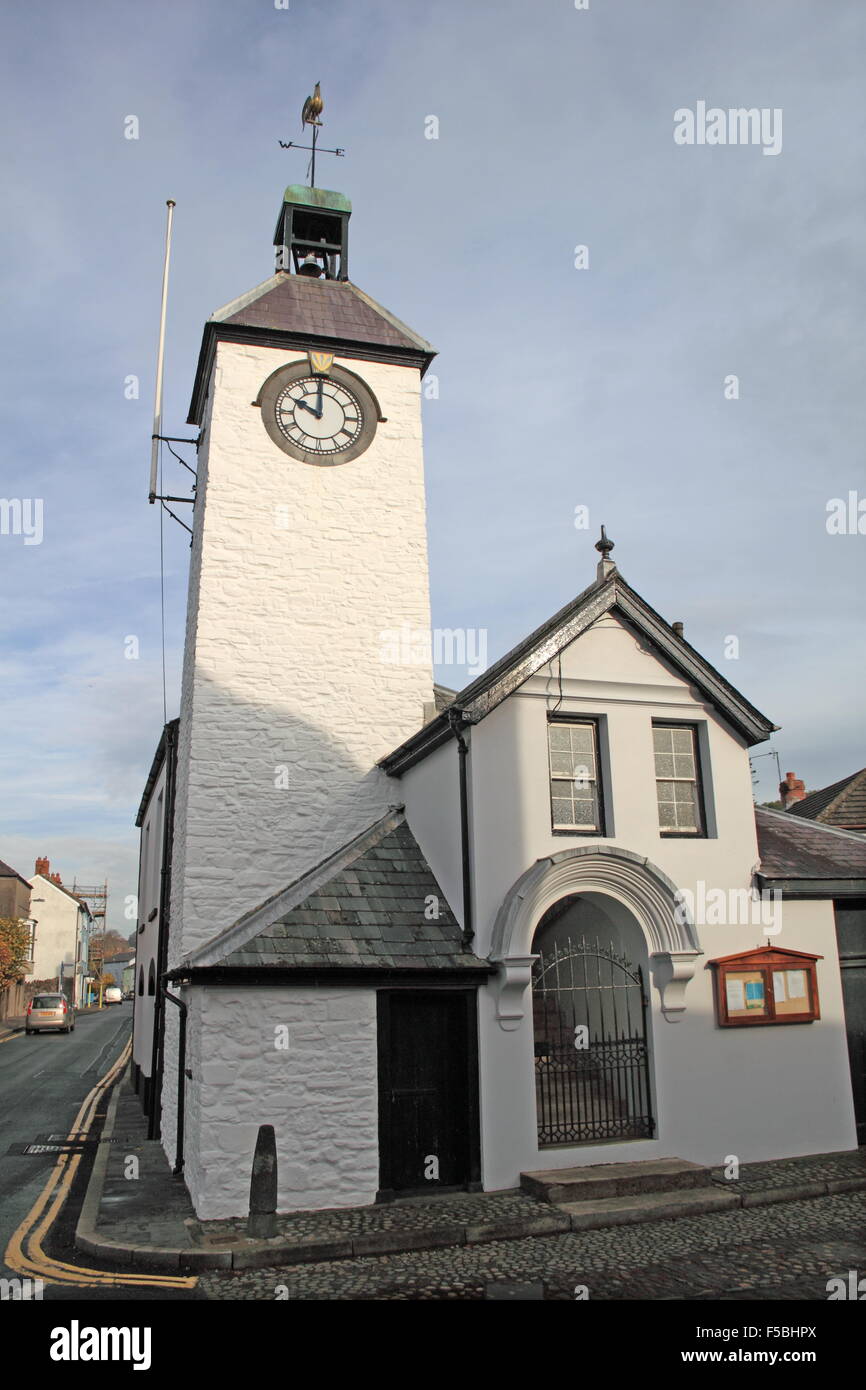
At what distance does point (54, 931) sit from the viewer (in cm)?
6412

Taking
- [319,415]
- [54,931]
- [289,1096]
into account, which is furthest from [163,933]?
[54,931]

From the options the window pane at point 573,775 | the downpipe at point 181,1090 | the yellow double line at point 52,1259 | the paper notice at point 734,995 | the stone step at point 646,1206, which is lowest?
the yellow double line at point 52,1259

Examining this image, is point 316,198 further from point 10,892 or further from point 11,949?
point 10,892

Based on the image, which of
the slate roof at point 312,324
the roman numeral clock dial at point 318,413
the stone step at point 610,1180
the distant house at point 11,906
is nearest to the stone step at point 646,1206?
the stone step at point 610,1180

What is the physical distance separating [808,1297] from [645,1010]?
4.42 meters

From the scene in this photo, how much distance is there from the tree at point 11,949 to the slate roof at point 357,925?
107ft

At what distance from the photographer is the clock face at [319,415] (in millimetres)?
15617

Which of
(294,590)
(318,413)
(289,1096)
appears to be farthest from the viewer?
(318,413)

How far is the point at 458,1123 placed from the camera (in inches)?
424

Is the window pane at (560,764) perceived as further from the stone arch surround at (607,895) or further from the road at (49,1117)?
the road at (49,1117)

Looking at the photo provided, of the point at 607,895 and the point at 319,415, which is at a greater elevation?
the point at 319,415

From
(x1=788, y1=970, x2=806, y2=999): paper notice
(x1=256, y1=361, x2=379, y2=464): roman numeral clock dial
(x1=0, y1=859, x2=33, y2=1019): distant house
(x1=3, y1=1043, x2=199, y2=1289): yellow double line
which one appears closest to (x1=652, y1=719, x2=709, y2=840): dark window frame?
(x1=788, y1=970, x2=806, y2=999): paper notice

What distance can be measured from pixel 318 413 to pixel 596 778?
7.76 meters
